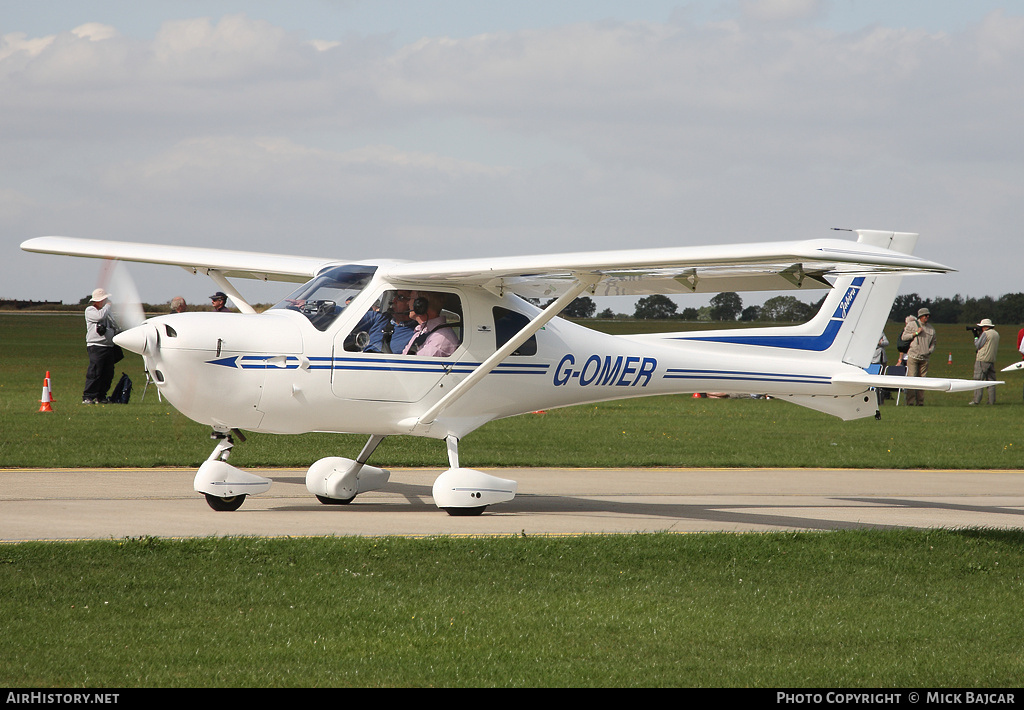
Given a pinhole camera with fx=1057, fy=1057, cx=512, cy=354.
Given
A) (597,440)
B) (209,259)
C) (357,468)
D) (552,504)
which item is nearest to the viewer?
(357,468)

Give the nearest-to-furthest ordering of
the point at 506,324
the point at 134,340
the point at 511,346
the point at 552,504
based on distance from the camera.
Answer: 1. the point at 134,340
2. the point at 511,346
3. the point at 506,324
4. the point at 552,504

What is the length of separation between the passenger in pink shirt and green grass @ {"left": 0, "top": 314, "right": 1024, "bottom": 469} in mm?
2603

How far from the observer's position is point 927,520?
11156 mm

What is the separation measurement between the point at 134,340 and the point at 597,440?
9.99 m

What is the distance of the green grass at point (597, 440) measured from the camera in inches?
594

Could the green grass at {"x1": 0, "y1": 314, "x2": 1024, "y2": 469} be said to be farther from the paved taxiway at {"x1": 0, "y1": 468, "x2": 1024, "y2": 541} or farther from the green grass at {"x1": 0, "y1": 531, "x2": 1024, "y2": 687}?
the green grass at {"x1": 0, "y1": 531, "x2": 1024, "y2": 687}

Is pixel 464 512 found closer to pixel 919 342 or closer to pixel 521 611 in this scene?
pixel 521 611

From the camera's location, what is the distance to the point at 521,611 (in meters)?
6.97

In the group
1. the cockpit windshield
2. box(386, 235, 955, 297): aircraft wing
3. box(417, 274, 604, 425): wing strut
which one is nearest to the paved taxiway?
box(417, 274, 604, 425): wing strut

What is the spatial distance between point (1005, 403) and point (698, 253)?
22709mm

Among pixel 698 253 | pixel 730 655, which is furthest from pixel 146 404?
pixel 730 655

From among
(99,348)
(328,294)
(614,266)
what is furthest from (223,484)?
(99,348)

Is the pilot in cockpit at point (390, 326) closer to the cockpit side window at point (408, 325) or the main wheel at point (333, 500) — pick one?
the cockpit side window at point (408, 325)

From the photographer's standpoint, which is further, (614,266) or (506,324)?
(506,324)
